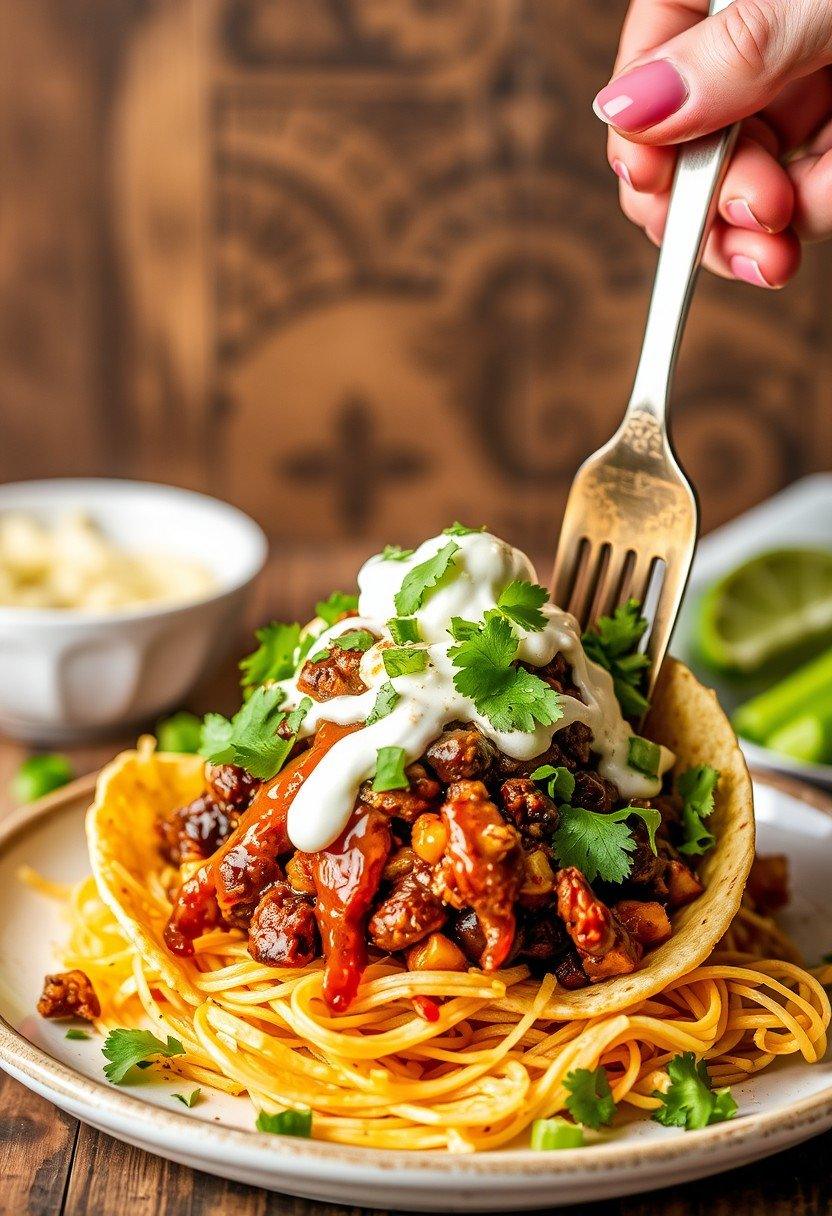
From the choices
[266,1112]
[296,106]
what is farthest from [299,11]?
[266,1112]

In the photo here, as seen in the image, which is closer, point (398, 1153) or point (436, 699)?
point (398, 1153)

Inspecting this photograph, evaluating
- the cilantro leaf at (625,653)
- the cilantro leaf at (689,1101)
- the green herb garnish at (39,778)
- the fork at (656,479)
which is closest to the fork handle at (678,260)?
the fork at (656,479)

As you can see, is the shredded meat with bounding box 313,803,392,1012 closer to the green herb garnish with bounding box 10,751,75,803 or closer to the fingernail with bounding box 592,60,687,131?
the fingernail with bounding box 592,60,687,131

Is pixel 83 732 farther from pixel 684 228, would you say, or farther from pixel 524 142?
pixel 524 142

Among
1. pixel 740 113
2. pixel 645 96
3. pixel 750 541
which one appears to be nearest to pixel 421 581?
pixel 645 96

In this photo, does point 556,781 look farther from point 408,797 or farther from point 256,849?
point 256,849

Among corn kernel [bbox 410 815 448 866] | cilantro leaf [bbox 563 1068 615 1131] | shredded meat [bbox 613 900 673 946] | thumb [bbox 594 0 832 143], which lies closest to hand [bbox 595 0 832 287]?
thumb [bbox 594 0 832 143]
